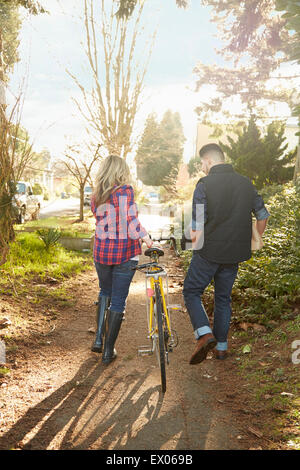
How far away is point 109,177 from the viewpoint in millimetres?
3756

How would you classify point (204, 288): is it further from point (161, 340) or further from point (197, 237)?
point (161, 340)

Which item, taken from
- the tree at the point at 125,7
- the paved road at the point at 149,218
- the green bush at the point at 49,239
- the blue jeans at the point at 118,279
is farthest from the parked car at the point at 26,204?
the blue jeans at the point at 118,279

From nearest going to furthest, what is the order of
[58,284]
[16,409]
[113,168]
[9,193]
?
1. [16,409]
2. [113,168]
3. [9,193]
4. [58,284]

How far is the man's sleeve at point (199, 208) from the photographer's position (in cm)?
368

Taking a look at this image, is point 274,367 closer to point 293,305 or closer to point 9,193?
point 293,305

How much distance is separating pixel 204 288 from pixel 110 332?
102 cm

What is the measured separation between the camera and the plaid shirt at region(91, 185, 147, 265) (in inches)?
149

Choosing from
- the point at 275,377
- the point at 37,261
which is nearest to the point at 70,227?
the point at 37,261

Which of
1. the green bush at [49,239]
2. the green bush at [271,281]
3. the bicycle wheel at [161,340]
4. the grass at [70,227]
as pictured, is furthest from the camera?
the grass at [70,227]

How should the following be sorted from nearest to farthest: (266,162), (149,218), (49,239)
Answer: (49,239)
(266,162)
(149,218)

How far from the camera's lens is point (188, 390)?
3.49 m

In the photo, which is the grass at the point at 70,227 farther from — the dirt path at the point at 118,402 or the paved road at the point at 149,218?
the dirt path at the point at 118,402

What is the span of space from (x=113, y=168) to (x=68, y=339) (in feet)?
7.05
